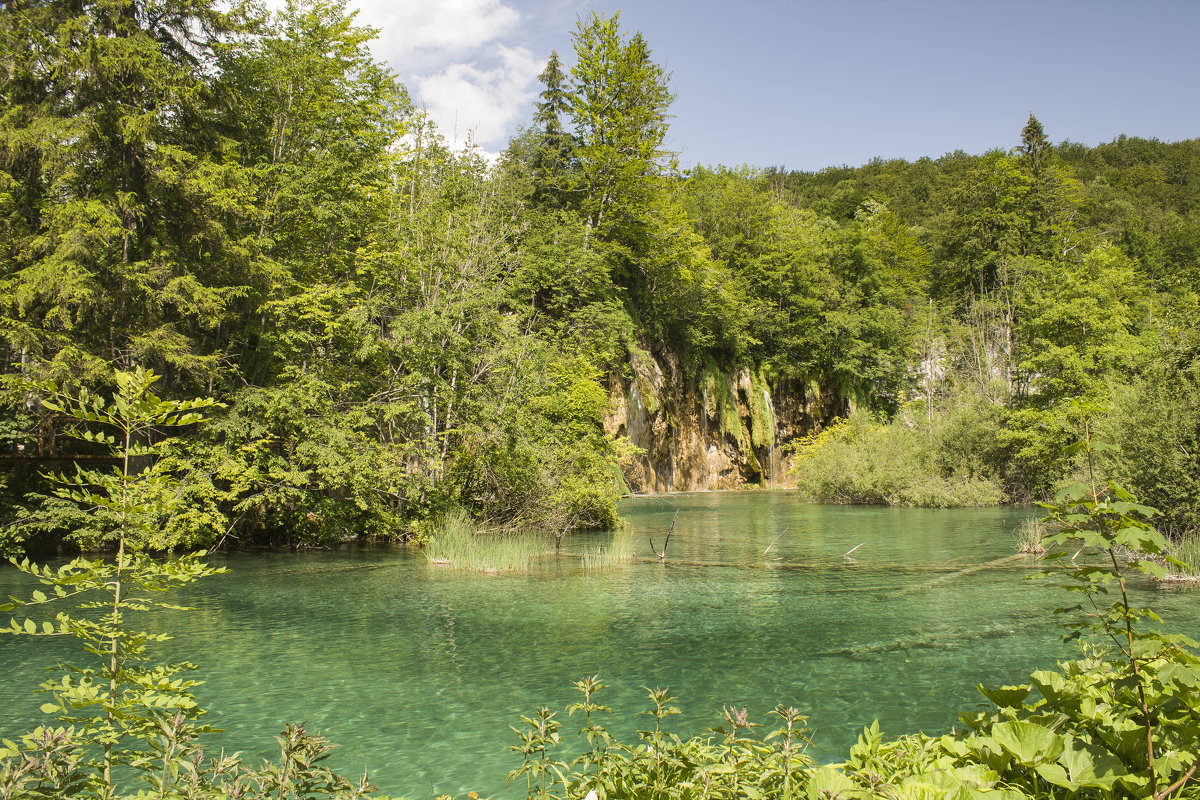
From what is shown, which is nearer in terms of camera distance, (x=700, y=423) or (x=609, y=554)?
(x=609, y=554)

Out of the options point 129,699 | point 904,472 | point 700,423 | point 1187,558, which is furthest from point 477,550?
point 700,423

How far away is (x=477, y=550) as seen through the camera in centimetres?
1348

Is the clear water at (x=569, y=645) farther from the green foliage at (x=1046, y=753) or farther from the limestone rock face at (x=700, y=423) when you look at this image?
the limestone rock face at (x=700, y=423)

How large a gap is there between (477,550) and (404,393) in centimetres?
484

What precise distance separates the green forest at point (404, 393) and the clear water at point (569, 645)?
660mm

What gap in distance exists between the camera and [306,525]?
1620 cm

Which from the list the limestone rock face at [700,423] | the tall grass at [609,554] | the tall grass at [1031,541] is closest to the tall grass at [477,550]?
the tall grass at [609,554]

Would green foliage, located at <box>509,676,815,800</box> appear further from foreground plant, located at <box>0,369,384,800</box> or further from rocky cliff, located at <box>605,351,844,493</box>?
rocky cliff, located at <box>605,351,844,493</box>

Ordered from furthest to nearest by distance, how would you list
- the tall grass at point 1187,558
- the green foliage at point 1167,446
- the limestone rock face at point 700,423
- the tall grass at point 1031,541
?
the limestone rock face at point 700,423, the tall grass at point 1031,541, the green foliage at point 1167,446, the tall grass at point 1187,558

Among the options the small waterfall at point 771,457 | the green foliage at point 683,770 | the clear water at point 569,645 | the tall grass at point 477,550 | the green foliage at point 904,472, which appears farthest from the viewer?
the small waterfall at point 771,457

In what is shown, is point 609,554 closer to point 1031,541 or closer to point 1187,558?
point 1031,541

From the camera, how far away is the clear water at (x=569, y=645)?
18.4ft

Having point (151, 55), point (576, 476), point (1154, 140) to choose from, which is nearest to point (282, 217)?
point (151, 55)

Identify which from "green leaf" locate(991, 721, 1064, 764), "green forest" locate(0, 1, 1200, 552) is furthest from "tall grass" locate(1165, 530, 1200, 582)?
"green leaf" locate(991, 721, 1064, 764)
